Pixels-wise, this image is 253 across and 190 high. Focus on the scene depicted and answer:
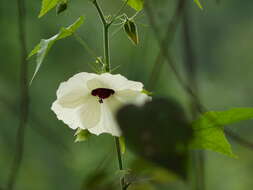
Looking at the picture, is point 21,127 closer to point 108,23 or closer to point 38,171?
point 108,23

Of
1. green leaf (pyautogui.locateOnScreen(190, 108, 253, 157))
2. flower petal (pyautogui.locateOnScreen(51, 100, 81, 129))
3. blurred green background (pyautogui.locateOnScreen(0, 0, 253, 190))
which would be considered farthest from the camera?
blurred green background (pyautogui.locateOnScreen(0, 0, 253, 190))

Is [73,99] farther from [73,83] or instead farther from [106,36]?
[106,36]

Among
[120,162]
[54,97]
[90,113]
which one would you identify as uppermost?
[54,97]

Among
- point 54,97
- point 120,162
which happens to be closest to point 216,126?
A: point 120,162

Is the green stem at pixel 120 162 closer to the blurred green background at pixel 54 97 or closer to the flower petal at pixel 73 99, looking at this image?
the flower petal at pixel 73 99

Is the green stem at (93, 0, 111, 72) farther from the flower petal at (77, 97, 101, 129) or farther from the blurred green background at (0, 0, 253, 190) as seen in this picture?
the blurred green background at (0, 0, 253, 190)

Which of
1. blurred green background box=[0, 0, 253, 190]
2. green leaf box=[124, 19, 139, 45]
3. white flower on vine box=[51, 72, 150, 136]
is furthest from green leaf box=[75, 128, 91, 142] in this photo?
blurred green background box=[0, 0, 253, 190]

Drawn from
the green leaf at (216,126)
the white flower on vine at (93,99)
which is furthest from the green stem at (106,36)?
the green leaf at (216,126)

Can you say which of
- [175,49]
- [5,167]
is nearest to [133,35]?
[5,167]
